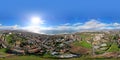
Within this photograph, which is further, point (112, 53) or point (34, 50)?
point (34, 50)

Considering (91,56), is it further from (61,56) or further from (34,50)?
(34,50)

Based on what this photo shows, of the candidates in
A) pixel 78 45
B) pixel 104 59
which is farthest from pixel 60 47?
pixel 104 59

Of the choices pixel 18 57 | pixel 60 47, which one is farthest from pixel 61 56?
pixel 18 57

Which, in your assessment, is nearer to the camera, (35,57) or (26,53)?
(35,57)

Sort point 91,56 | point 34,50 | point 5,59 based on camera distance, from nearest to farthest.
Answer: point 5,59 < point 91,56 < point 34,50

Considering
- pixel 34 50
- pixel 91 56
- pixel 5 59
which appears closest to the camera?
pixel 5 59

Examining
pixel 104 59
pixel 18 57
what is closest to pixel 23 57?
pixel 18 57

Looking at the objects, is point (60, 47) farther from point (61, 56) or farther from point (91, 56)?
point (91, 56)

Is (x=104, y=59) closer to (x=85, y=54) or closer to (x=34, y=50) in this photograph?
(x=85, y=54)
